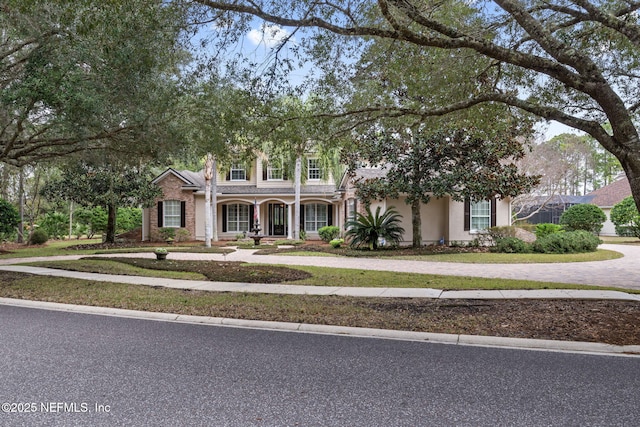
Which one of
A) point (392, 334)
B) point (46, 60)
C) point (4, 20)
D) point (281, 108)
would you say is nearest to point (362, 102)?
point (281, 108)

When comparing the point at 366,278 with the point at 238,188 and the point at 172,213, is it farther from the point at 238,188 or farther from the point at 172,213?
the point at 238,188

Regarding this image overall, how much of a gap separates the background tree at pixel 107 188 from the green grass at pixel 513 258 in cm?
1512

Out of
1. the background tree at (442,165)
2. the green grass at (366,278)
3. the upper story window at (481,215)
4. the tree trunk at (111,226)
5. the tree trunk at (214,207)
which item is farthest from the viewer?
the tree trunk at (214,207)

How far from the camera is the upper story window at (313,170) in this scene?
29.1 m

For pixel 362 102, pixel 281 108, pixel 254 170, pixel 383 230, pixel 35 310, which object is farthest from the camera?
pixel 254 170

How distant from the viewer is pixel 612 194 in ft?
121

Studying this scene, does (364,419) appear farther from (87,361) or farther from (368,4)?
(368,4)

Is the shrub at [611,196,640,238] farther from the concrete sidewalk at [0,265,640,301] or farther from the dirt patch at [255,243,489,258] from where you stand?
the concrete sidewalk at [0,265,640,301]

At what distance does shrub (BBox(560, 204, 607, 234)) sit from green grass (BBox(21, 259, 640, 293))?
2044 cm

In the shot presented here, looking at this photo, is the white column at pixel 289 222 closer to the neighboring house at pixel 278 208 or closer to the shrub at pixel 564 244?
the neighboring house at pixel 278 208

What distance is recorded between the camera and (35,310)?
8.36 metres

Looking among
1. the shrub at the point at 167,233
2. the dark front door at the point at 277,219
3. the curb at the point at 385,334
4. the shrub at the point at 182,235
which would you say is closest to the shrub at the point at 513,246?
the curb at the point at 385,334

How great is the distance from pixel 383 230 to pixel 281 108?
10.6m

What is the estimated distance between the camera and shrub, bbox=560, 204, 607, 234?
2773 cm
